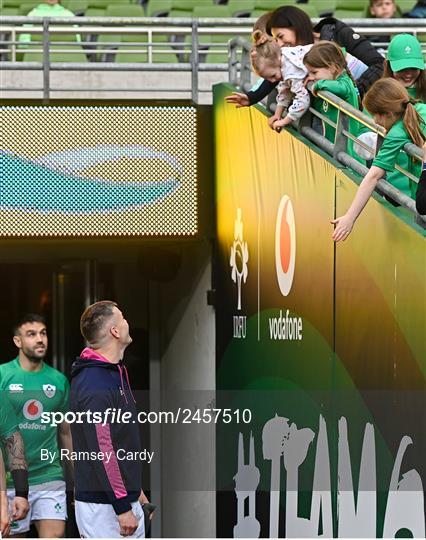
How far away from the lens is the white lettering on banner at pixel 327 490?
5.61 m

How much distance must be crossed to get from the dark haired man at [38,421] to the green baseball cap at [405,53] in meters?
2.46

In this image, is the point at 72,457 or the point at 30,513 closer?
the point at 72,457

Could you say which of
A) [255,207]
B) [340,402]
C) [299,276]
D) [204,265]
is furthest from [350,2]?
[340,402]

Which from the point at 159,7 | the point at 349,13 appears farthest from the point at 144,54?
the point at 349,13

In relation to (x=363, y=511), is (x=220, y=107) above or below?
above

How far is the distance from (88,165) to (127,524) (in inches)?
160

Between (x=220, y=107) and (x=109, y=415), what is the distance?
3.93 m

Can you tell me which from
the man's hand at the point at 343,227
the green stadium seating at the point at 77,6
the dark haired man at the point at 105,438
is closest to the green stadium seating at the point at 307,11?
the green stadium seating at the point at 77,6

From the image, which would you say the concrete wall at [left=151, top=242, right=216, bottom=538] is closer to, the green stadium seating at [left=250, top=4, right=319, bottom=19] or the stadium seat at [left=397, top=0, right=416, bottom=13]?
the green stadium seating at [left=250, top=4, right=319, bottom=19]

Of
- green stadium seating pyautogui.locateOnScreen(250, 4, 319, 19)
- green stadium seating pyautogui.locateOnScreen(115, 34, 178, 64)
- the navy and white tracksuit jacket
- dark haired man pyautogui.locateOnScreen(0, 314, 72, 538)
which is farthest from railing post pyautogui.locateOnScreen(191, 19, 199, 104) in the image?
the navy and white tracksuit jacket

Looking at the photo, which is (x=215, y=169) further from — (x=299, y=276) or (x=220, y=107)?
(x=299, y=276)

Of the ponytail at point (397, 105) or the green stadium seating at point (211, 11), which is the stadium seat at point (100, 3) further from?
the ponytail at point (397, 105)

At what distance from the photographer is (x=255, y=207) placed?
8.52m

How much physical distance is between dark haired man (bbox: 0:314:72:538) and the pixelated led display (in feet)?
3.67
